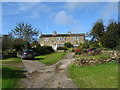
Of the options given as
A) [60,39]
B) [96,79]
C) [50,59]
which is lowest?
[50,59]

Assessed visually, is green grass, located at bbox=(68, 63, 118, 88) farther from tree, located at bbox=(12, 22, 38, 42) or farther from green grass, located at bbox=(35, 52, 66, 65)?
tree, located at bbox=(12, 22, 38, 42)

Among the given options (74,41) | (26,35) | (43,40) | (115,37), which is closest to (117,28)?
(115,37)

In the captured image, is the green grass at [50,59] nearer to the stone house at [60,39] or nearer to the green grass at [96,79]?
the green grass at [96,79]

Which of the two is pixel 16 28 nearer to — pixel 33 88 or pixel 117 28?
pixel 117 28

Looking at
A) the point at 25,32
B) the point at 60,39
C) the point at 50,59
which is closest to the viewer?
the point at 50,59

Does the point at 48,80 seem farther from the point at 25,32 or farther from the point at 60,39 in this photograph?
the point at 60,39

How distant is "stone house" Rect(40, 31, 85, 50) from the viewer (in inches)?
2522

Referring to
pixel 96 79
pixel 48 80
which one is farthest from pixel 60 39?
pixel 96 79

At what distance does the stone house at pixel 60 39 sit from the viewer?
64062mm

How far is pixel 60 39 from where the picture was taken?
65.9m

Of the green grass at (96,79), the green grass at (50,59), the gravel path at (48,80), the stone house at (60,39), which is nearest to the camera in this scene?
the green grass at (96,79)

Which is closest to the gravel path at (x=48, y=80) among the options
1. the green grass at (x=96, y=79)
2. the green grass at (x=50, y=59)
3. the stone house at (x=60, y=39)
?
the green grass at (x=96, y=79)

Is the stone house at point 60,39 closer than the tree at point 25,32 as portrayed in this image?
No

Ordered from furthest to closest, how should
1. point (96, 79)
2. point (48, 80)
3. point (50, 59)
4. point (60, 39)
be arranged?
point (60, 39) < point (50, 59) < point (48, 80) < point (96, 79)
